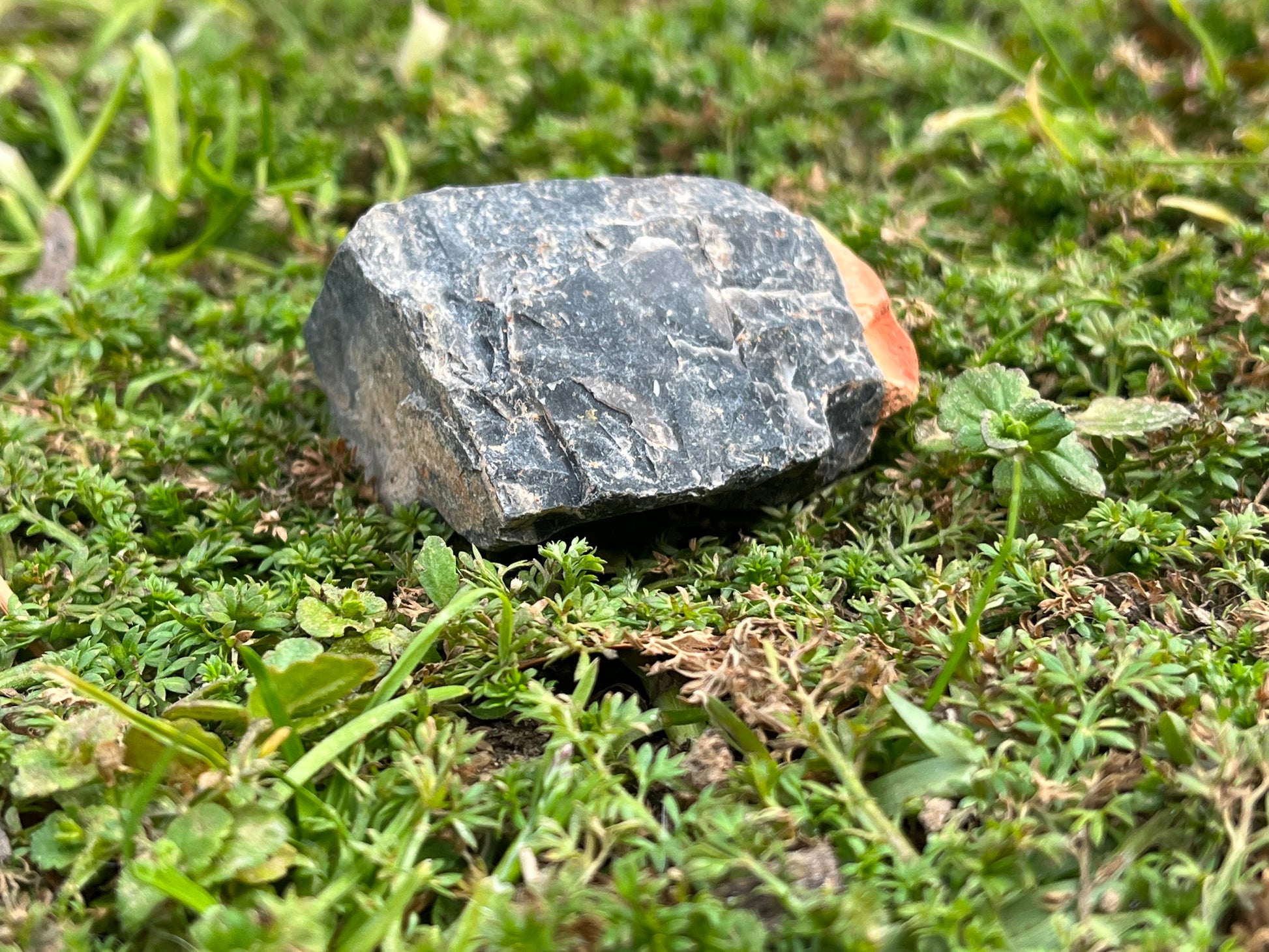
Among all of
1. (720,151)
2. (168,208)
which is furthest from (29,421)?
(720,151)

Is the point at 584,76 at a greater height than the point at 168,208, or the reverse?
the point at 584,76

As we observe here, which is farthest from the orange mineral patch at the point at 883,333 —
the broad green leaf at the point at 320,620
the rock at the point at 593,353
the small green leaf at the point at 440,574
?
the broad green leaf at the point at 320,620

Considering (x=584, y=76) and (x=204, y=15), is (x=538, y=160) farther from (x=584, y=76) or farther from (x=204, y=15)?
(x=204, y=15)

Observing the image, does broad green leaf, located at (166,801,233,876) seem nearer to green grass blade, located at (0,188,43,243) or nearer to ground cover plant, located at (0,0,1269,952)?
ground cover plant, located at (0,0,1269,952)

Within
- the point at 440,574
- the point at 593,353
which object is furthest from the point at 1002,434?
the point at 440,574

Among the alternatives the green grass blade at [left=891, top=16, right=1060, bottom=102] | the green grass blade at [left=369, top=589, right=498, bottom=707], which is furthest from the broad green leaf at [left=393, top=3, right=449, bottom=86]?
the green grass blade at [left=369, top=589, right=498, bottom=707]

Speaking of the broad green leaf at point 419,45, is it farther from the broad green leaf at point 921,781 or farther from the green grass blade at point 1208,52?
the broad green leaf at point 921,781
